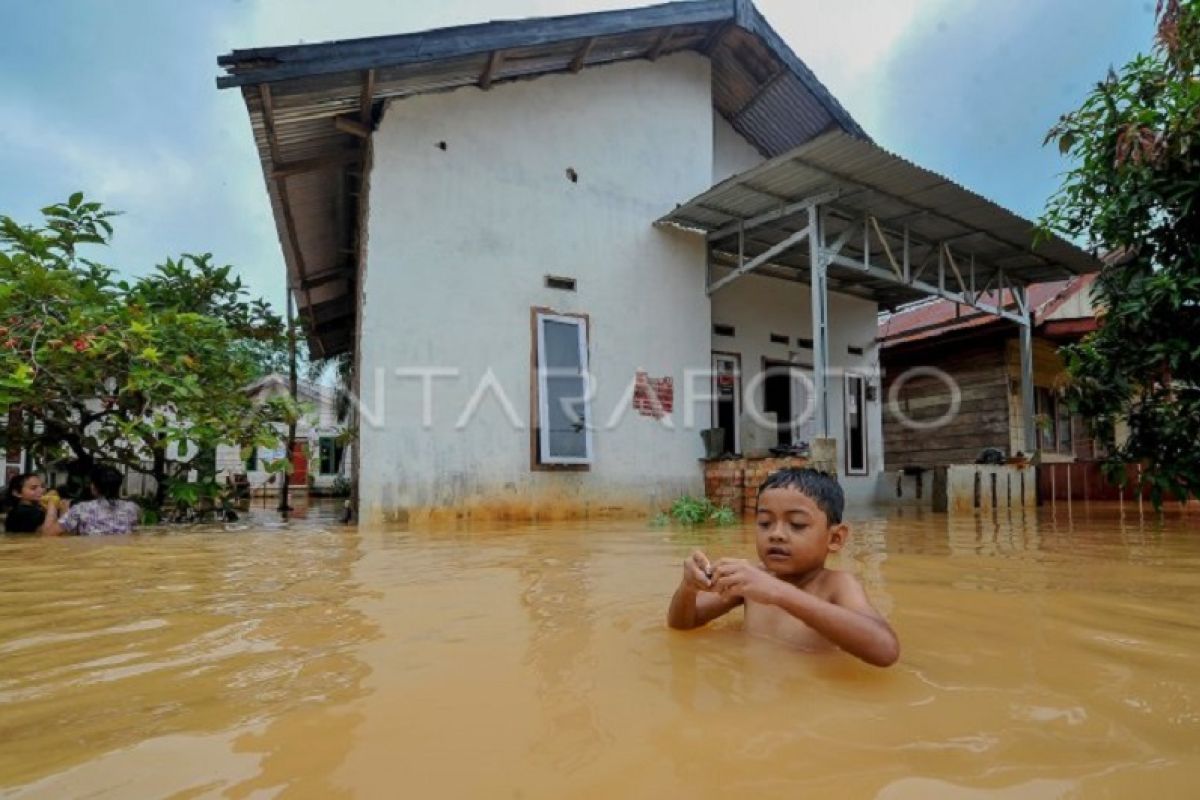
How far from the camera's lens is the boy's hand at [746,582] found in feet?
6.32

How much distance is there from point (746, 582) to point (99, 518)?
21.7ft

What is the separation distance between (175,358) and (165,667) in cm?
580

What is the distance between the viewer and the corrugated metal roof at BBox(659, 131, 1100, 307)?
27.6 feet

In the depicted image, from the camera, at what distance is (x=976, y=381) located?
1427 cm

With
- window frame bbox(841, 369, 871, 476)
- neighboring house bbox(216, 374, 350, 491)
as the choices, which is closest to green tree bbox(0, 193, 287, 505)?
window frame bbox(841, 369, 871, 476)

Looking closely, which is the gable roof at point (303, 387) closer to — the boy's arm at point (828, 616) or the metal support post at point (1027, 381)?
the metal support post at point (1027, 381)

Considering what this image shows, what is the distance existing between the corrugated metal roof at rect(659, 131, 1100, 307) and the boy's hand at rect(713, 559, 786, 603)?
6.71 meters

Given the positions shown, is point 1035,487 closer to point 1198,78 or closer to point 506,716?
point 1198,78

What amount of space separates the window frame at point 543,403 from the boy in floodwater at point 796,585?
6578 millimetres

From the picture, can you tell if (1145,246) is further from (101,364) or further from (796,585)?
(101,364)

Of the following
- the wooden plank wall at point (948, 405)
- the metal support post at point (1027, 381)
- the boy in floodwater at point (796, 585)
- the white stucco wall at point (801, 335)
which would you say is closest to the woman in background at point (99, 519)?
the boy in floodwater at point (796, 585)

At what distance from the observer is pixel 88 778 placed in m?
1.21

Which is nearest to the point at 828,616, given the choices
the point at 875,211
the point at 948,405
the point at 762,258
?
the point at 762,258

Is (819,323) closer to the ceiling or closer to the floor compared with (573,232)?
closer to the floor
